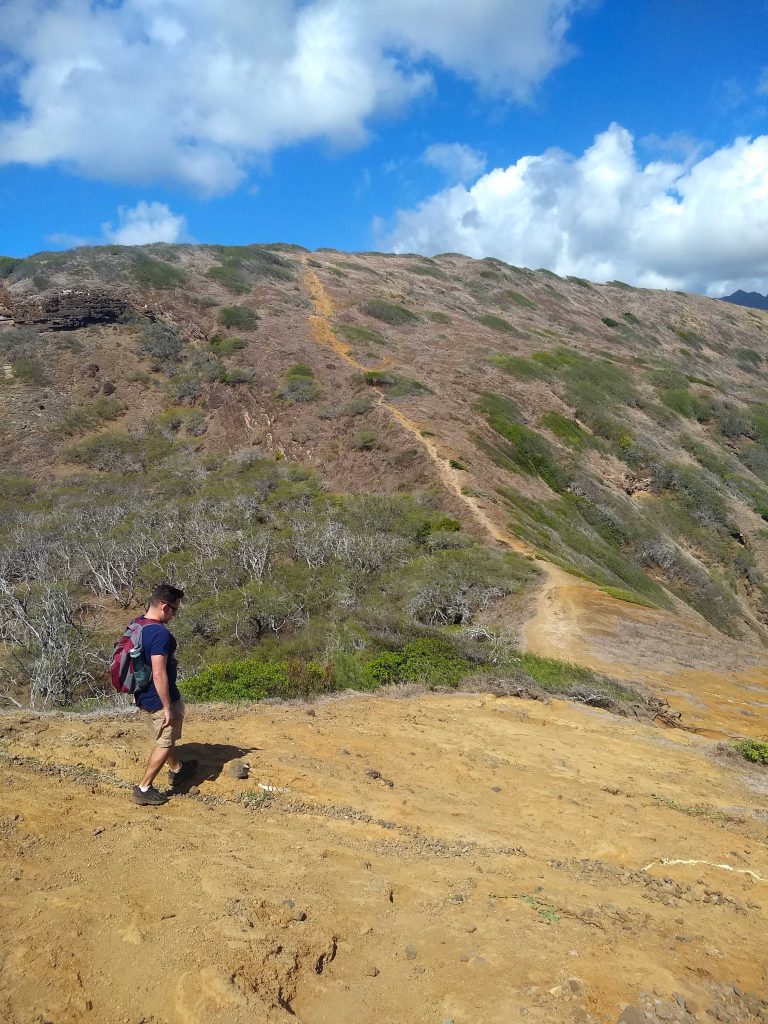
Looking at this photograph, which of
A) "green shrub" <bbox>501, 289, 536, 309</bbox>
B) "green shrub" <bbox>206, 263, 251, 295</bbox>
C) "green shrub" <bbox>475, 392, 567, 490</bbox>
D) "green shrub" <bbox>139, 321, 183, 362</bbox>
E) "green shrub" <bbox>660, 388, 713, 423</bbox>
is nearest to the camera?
"green shrub" <bbox>475, 392, 567, 490</bbox>

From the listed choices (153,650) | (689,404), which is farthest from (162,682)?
(689,404)

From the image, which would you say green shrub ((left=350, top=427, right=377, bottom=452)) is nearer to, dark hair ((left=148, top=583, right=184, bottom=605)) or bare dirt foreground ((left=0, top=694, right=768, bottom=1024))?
bare dirt foreground ((left=0, top=694, right=768, bottom=1024))

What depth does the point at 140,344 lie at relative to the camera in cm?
3844

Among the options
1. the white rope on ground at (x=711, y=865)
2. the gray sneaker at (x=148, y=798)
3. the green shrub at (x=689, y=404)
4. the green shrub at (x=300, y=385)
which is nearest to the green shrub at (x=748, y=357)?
the green shrub at (x=689, y=404)

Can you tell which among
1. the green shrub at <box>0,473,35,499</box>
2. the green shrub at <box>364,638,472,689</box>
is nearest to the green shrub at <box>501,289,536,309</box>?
the green shrub at <box>0,473,35,499</box>

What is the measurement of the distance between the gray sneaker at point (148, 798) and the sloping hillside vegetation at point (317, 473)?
338cm

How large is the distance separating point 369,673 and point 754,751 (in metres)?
5.36

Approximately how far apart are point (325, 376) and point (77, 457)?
1356 cm

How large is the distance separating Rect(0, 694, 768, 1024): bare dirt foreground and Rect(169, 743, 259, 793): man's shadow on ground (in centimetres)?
2

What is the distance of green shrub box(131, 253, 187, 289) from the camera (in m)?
44.2

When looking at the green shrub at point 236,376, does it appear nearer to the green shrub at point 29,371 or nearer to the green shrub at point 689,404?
the green shrub at point 29,371

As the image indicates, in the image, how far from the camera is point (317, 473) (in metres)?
28.3

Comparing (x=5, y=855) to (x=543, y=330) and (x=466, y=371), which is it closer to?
(x=466, y=371)

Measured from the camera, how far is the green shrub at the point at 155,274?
44.2 meters
